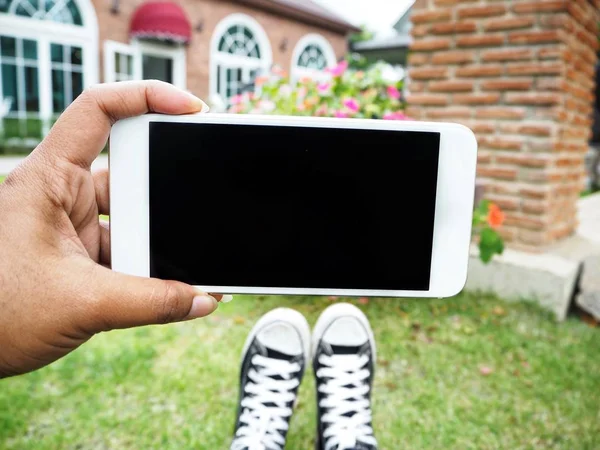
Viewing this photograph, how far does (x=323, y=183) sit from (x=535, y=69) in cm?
232

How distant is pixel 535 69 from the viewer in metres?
2.79

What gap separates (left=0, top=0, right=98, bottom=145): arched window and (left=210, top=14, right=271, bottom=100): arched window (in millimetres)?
3355

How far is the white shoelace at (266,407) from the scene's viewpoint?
5.16ft

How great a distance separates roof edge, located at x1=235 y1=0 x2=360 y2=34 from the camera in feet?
45.1

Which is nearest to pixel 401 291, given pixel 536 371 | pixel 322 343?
pixel 322 343

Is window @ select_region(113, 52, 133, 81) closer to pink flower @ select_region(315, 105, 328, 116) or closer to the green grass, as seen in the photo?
pink flower @ select_region(315, 105, 328, 116)

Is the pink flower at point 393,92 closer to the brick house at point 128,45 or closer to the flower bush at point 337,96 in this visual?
the flower bush at point 337,96

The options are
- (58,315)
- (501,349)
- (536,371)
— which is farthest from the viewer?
(501,349)

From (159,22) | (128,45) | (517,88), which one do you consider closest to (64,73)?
(128,45)

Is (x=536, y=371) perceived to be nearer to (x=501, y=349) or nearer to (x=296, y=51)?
(x=501, y=349)

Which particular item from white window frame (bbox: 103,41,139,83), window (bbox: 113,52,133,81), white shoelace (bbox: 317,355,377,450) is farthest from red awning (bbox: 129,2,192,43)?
white shoelace (bbox: 317,355,377,450)

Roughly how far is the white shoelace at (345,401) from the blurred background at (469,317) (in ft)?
0.41

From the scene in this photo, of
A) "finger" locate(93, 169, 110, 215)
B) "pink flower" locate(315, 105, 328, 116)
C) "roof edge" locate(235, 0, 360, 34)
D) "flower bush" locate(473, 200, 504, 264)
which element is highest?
"roof edge" locate(235, 0, 360, 34)

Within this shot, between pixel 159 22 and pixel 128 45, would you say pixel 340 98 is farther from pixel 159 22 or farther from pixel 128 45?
pixel 128 45
